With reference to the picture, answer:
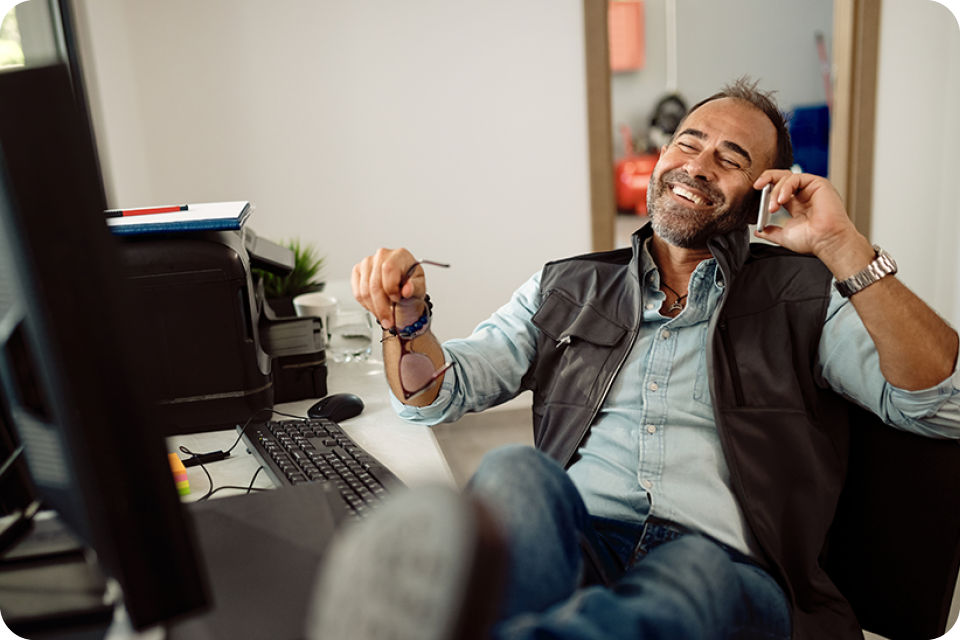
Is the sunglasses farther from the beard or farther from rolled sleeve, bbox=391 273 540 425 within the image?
the beard

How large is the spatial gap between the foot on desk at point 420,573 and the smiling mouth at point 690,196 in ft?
3.75

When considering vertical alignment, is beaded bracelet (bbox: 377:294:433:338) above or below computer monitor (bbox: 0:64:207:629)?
below

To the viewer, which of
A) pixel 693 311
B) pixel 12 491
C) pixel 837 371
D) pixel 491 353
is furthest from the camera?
pixel 491 353

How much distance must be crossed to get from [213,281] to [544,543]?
82 centimetres

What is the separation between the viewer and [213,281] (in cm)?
130

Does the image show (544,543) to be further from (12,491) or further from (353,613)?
(12,491)

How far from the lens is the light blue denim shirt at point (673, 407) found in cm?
113

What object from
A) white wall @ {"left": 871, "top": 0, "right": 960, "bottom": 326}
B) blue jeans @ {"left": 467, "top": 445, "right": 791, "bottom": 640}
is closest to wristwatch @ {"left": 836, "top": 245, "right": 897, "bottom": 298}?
blue jeans @ {"left": 467, "top": 445, "right": 791, "bottom": 640}

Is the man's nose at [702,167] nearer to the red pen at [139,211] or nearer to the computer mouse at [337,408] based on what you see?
the computer mouse at [337,408]

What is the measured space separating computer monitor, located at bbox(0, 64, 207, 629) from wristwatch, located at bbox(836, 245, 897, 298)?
1056 mm

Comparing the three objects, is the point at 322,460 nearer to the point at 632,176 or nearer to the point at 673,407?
the point at 673,407

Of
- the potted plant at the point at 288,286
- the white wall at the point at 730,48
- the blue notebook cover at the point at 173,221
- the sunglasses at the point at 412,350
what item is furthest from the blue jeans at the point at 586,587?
the white wall at the point at 730,48

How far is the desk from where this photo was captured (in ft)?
3.62

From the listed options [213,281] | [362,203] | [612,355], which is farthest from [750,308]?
[362,203]
